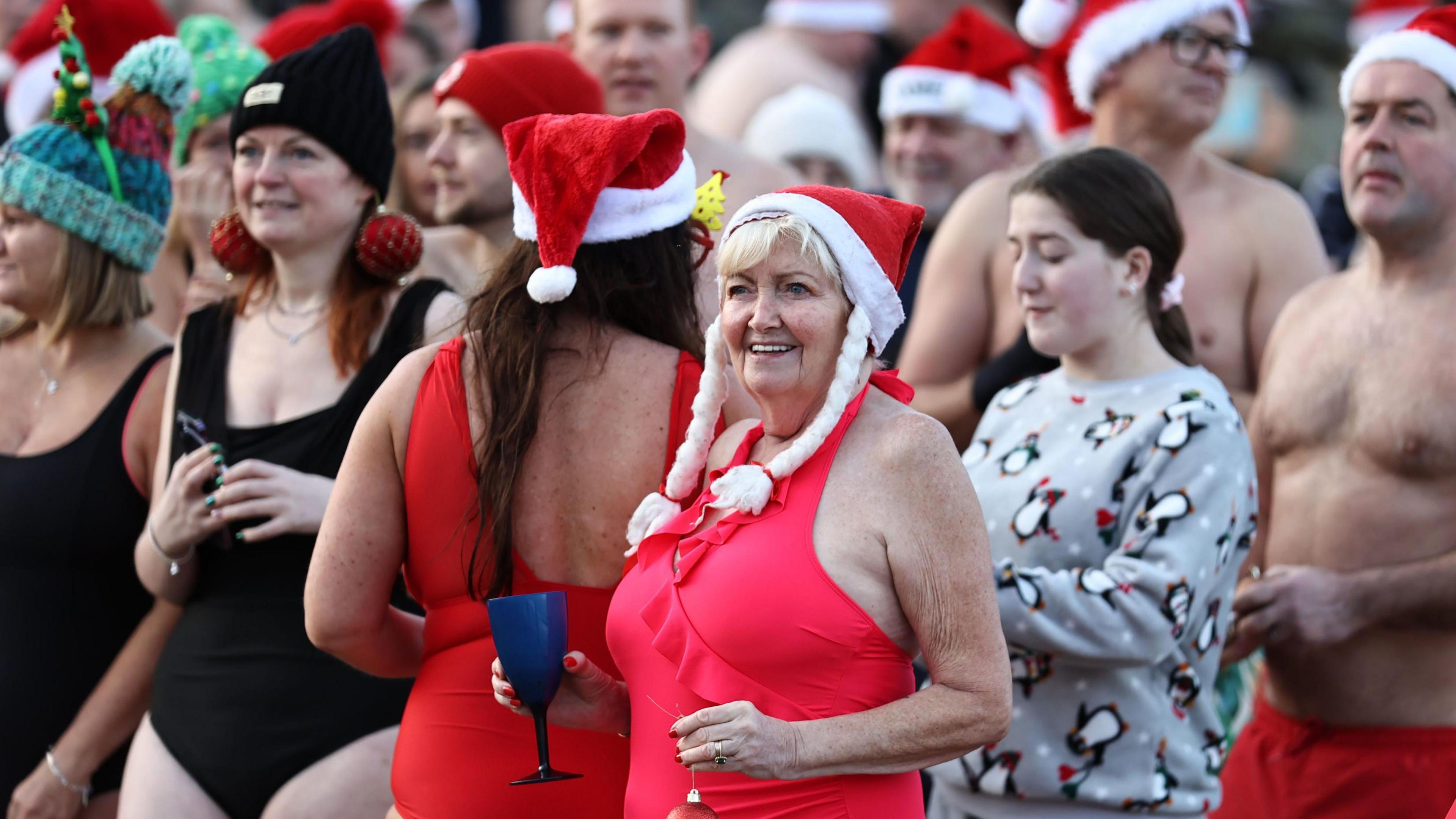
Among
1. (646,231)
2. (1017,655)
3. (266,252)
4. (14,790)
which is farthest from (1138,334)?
(14,790)

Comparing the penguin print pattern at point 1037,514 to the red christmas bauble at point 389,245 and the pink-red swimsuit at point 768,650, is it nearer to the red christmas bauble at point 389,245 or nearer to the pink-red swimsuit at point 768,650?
the pink-red swimsuit at point 768,650

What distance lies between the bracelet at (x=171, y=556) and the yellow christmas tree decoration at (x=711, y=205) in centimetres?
131

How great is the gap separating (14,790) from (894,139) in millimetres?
4067

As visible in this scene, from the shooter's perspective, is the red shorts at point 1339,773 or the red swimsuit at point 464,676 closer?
the red swimsuit at point 464,676

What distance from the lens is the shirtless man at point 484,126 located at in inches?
162

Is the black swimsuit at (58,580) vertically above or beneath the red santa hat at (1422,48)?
beneath

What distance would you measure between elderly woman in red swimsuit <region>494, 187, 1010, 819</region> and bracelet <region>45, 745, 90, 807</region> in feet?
5.59

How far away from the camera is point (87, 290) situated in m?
3.62

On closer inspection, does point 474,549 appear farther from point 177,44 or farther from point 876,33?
point 876,33

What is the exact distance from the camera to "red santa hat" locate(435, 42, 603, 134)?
4109 mm

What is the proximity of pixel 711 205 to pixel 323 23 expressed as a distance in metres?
3.26

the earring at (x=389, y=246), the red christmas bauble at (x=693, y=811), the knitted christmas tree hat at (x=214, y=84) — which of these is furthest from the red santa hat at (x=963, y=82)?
the red christmas bauble at (x=693, y=811)

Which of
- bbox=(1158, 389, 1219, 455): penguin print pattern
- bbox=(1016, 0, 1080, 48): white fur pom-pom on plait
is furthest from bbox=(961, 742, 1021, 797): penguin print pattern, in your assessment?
bbox=(1016, 0, 1080, 48): white fur pom-pom on plait

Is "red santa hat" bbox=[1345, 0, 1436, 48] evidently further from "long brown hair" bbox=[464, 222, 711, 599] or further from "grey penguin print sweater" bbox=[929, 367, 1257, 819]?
"long brown hair" bbox=[464, 222, 711, 599]
